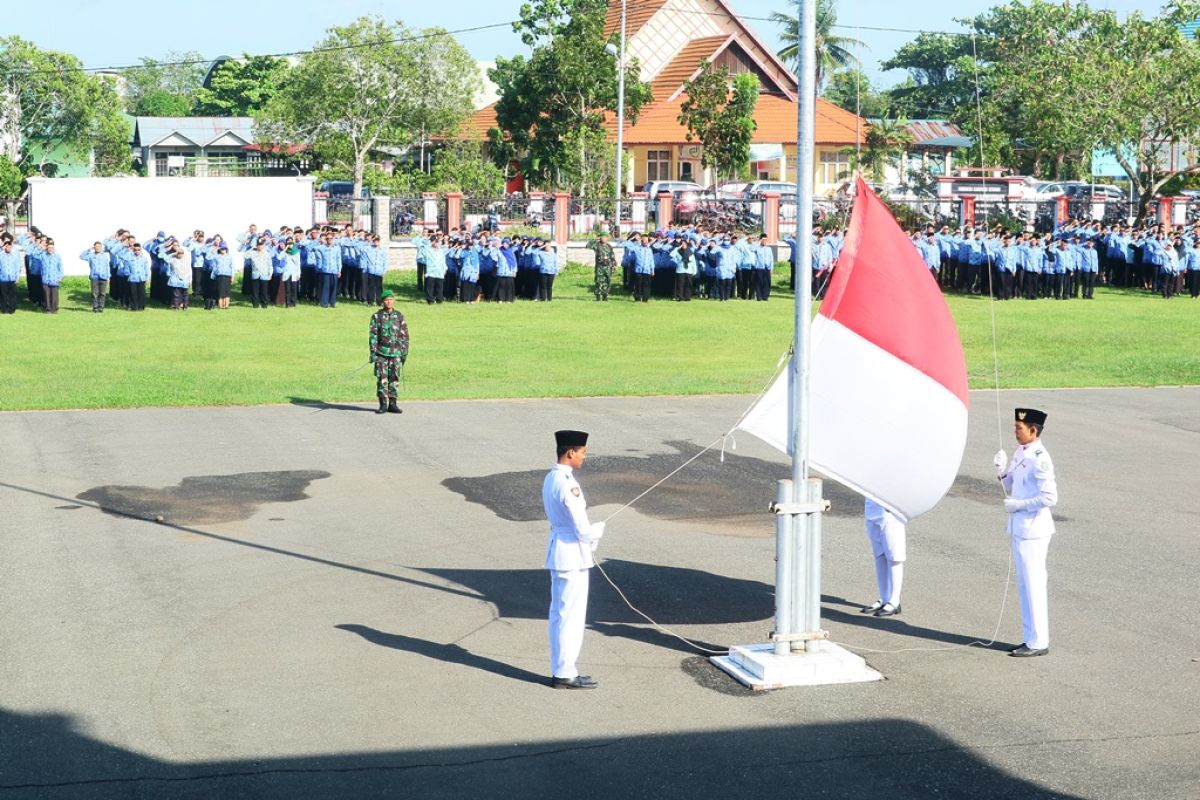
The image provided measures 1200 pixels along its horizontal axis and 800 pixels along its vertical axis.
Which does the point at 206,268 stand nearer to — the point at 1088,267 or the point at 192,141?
the point at 1088,267

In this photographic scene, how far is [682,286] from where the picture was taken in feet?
121

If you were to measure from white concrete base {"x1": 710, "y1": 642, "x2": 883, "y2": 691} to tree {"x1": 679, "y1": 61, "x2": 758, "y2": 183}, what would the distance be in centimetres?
4242

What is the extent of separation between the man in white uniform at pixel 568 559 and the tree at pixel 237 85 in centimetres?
8425

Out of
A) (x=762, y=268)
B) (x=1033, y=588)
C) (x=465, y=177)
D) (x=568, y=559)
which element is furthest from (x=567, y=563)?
(x=465, y=177)

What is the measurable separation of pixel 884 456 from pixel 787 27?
6825 cm

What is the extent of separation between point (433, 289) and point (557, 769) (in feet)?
90.1

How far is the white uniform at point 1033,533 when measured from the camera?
10281 millimetres

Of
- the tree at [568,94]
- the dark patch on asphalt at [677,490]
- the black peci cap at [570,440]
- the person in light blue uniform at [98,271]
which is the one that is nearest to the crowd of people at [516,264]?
the person in light blue uniform at [98,271]

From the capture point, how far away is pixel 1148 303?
38188mm

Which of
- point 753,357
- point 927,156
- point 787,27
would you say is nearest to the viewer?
point 753,357

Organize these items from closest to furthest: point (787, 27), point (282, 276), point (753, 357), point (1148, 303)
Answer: point (753, 357)
point (282, 276)
point (1148, 303)
point (787, 27)

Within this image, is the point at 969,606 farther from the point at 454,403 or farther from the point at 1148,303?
the point at 1148,303

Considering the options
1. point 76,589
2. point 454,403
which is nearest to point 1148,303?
point 454,403

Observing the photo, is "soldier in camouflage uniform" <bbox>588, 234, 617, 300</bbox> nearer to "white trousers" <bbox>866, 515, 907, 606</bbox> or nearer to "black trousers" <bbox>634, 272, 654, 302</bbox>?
"black trousers" <bbox>634, 272, 654, 302</bbox>
